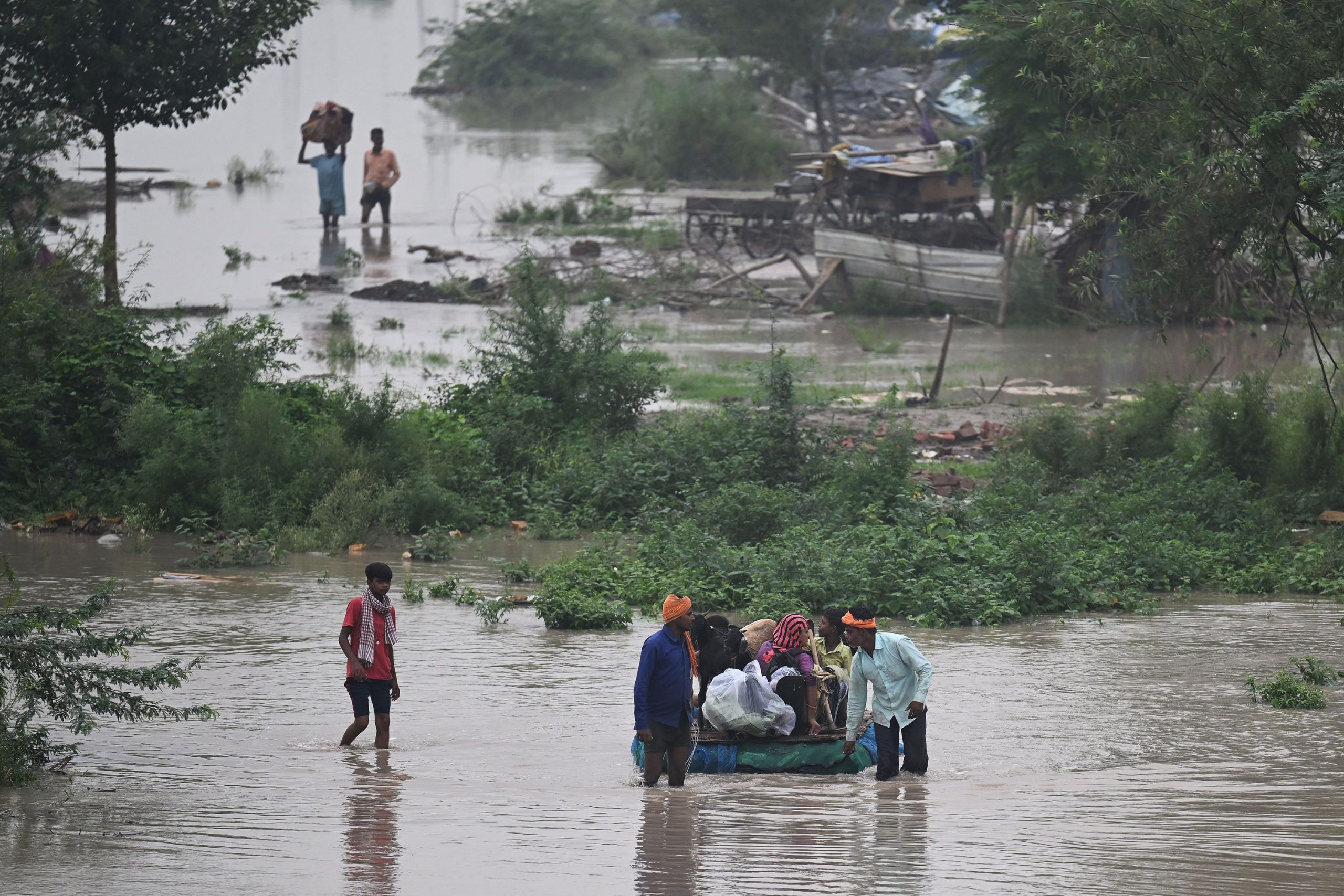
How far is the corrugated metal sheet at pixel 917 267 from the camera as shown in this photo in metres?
25.9

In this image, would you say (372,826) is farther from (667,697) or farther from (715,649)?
(715,649)

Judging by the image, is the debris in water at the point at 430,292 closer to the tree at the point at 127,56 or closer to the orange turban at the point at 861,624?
the tree at the point at 127,56

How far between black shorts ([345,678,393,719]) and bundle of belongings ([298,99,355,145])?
23204 millimetres

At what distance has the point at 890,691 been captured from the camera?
8352 millimetres

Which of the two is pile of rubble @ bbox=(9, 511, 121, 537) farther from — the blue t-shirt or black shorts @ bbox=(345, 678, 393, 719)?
the blue t-shirt

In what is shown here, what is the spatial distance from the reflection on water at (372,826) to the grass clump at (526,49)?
52762 millimetres

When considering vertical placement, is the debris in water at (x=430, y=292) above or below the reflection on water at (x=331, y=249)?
below

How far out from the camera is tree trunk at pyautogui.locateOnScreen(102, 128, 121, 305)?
18.0m

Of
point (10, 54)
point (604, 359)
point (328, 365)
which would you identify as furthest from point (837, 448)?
point (10, 54)

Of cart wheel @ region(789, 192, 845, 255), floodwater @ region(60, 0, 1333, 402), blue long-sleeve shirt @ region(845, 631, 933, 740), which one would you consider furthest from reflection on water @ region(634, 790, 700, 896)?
cart wheel @ region(789, 192, 845, 255)

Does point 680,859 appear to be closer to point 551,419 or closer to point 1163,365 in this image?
point 551,419

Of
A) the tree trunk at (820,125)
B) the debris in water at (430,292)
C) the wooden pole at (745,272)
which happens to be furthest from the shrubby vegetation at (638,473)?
the tree trunk at (820,125)

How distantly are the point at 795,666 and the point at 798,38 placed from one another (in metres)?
34.2

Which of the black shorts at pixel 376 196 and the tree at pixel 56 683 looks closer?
the tree at pixel 56 683
